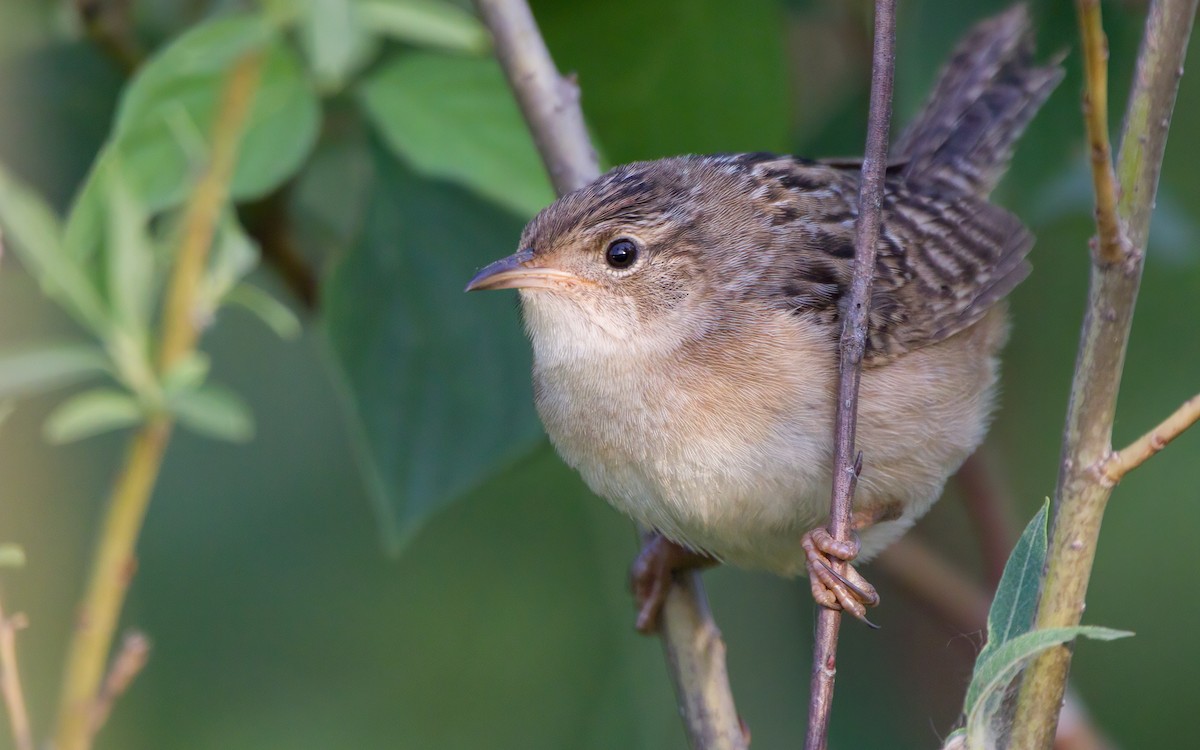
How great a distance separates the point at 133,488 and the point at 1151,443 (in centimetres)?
Answer: 149

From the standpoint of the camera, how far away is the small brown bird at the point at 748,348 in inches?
94.2

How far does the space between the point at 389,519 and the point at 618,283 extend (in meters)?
0.70

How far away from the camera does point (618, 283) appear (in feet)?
8.86

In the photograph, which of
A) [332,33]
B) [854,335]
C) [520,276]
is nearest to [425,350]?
[520,276]

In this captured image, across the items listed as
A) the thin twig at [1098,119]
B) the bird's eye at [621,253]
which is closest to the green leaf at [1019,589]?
the thin twig at [1098,119]

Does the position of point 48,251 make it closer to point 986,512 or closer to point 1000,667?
point 1000,667

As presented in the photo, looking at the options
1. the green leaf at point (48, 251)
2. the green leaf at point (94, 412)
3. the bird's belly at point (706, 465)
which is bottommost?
the bird's belly at point (706, 465)

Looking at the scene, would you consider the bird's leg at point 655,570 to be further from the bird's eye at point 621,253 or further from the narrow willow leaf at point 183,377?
the narrow willow leaf at point 183,377

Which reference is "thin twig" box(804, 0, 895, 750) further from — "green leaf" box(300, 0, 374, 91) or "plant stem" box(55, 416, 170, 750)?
"plant stem" box(55, 416, 170, 750)

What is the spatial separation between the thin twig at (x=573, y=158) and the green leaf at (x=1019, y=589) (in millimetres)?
662

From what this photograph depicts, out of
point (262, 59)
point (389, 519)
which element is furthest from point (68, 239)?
point (389, 519)

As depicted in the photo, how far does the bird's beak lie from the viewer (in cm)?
262

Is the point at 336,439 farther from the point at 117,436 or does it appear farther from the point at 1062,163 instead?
the point at 1062,163

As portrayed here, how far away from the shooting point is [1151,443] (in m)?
1.65
